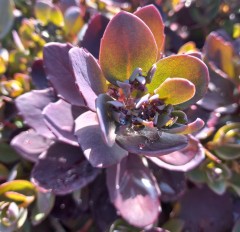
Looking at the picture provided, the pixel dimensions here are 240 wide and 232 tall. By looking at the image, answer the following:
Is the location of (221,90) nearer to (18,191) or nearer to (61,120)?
(61,120)

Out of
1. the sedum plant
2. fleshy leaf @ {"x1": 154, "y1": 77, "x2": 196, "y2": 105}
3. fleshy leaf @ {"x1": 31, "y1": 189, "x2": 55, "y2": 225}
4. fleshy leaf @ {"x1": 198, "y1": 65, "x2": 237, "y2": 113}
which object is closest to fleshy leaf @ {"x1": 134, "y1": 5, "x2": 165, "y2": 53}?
the sedum plant

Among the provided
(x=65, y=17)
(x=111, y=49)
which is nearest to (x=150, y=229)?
(x=111, y=49)

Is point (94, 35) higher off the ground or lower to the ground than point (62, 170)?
higher

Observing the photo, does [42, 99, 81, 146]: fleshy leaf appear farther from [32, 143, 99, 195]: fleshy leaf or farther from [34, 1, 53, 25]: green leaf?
[34, 1, 53, 25]: green leaf

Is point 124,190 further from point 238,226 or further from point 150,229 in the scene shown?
point 238,226

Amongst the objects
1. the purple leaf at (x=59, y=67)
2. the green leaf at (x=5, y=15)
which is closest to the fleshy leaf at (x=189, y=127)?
the purple leaf at (x=59, y=67)

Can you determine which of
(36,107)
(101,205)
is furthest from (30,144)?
(101,205)
